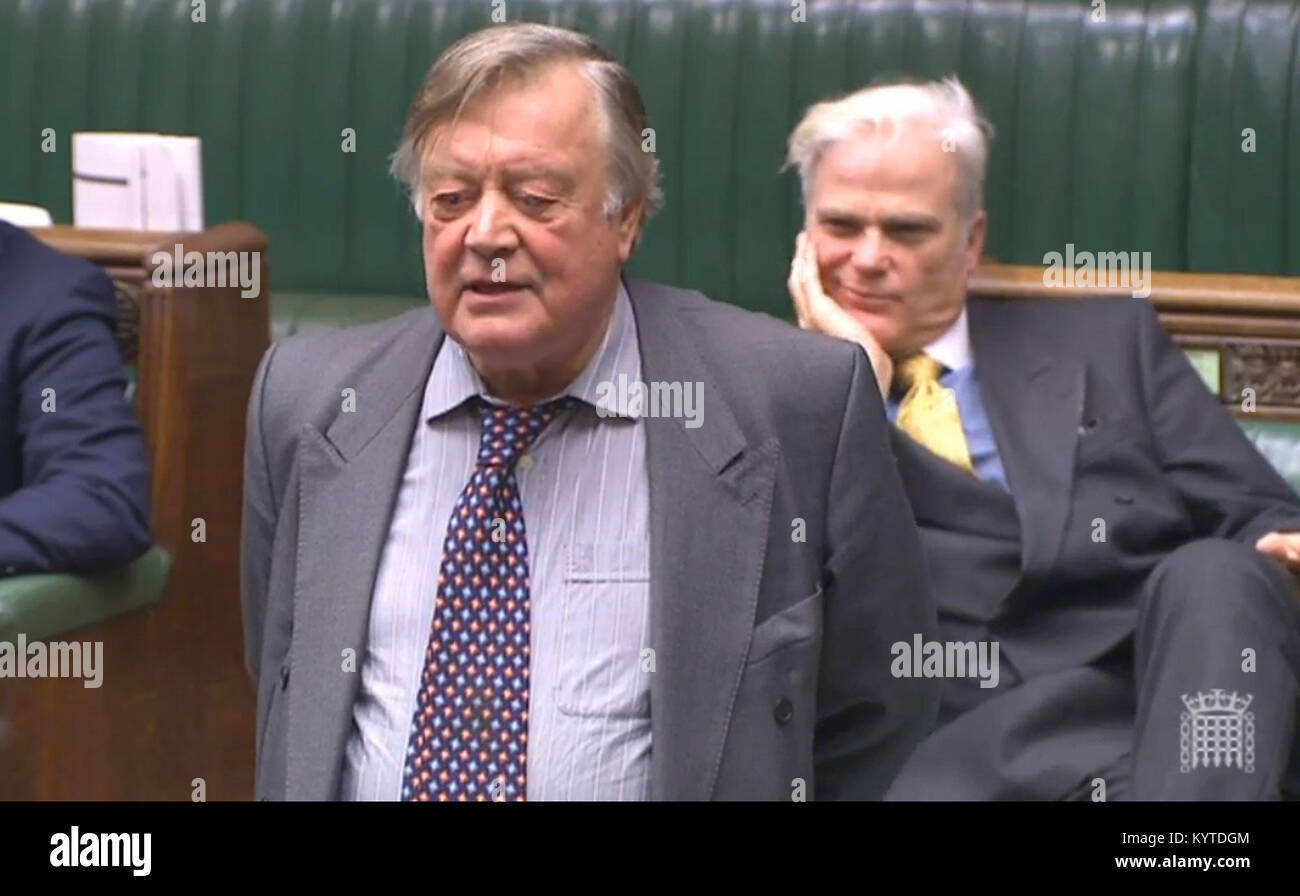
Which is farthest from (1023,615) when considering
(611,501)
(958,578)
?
(611,501)

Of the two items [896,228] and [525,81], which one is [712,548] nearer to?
[525,81]

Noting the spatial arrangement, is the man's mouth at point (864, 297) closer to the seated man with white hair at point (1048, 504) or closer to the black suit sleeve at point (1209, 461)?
the seated man with white hair at point (1048, 504)

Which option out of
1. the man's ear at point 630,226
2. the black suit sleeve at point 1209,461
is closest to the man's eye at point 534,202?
the man's ear at point 630,226

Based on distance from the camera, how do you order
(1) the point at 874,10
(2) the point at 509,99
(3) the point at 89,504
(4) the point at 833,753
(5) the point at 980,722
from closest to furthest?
(2) the point at 509,99
(4) the point at 833,753
(5) the point at 980,722
(3) the point at 89,504
(1) the point at 874,10

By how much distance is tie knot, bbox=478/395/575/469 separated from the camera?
2457mm

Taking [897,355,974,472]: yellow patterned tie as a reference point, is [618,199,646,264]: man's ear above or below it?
above

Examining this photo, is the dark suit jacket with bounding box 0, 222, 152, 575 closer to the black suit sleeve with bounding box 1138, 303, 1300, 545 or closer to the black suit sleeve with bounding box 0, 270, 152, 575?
the black suit sleeve with bounding box 0, 270, 152, 575

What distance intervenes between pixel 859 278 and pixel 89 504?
→ 3.75ft

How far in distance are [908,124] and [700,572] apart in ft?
4.20

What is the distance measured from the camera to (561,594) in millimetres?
2400

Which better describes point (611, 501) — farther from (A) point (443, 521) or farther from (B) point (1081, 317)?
(B) point (1081, 317)

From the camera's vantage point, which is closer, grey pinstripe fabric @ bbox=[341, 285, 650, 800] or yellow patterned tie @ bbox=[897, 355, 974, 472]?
grey pinstripe fabric @ bbox=[341, 285, 650, 800]

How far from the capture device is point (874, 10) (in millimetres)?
5434

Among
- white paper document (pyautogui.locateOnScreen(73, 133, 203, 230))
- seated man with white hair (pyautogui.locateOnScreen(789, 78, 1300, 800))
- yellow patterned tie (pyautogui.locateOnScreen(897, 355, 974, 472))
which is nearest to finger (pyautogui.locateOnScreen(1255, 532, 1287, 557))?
seated man with white hair (pyautogui.locateOnScreen(789, 78, 1300, 800))
